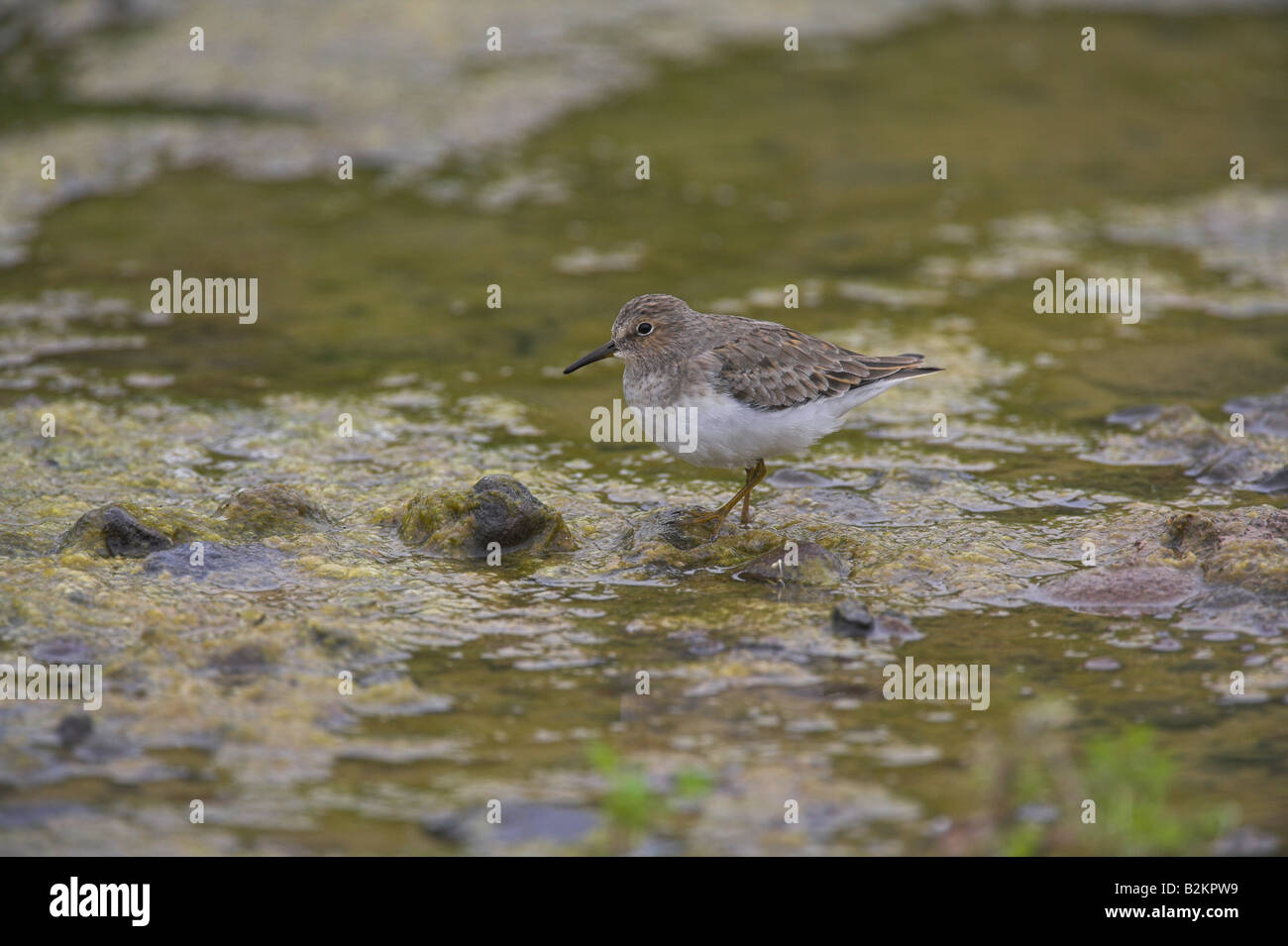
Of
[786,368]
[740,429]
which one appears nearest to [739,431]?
[740,429]

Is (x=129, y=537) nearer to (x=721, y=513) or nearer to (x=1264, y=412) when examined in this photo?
(x=721, y=513)

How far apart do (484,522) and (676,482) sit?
165 cm

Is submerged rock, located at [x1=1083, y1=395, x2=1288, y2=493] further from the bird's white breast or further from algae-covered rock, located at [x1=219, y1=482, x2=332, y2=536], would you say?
algae-covered rock, located at [x1=219, y1=482, x2=332, y2=536]

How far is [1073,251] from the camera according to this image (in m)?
12.2

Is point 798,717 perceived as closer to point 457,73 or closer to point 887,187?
point 887,187

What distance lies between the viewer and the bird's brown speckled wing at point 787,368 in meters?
7.44

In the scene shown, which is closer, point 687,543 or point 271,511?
point 271,511

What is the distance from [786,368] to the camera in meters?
7.60

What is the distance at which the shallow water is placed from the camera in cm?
528

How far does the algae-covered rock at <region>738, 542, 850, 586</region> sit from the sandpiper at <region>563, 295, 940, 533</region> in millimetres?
561

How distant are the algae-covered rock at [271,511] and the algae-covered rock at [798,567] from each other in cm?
240

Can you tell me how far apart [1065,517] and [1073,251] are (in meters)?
5.11
